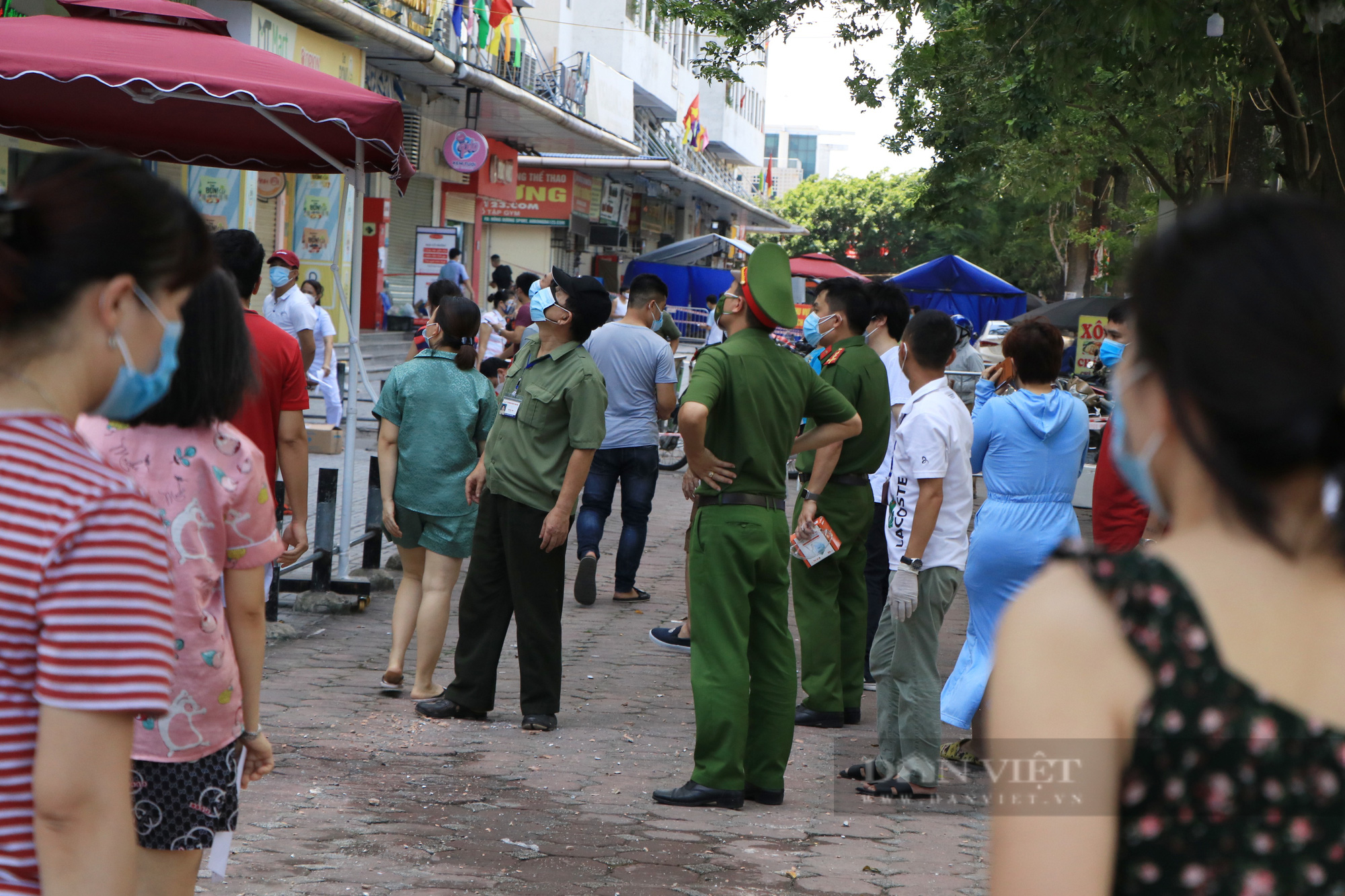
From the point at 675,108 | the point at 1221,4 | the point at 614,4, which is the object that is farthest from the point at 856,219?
the point at 1221,4

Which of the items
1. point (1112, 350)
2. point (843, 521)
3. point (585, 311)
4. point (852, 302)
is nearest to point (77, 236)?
point (585, 311)

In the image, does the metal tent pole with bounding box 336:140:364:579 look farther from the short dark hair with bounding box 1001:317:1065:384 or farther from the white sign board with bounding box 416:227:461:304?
the white sign board with bounding box 416:227:461:304

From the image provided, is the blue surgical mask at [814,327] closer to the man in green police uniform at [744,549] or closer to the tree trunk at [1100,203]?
the man in green police uniform at [744,549]

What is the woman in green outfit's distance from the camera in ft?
21.0

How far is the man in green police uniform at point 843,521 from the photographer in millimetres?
6414

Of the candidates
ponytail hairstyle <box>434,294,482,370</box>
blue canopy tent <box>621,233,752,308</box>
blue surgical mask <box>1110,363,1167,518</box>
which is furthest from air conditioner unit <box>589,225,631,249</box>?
blue surgical mask <box>1110,363,1167,518</box>

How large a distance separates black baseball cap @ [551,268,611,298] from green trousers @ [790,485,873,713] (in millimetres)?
1418

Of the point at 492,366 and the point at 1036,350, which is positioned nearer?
the point at 1036,350

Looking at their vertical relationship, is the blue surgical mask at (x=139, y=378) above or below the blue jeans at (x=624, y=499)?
above

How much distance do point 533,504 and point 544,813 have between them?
154 centimetres

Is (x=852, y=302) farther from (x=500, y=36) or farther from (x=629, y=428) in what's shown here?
(x=500, y=36)

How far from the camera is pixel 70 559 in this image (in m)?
1.54

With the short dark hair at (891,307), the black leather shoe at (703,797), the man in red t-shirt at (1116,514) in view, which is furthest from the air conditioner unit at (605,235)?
the black leather shoe at (703,797)

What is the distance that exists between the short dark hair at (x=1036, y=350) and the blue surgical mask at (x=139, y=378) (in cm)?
423
